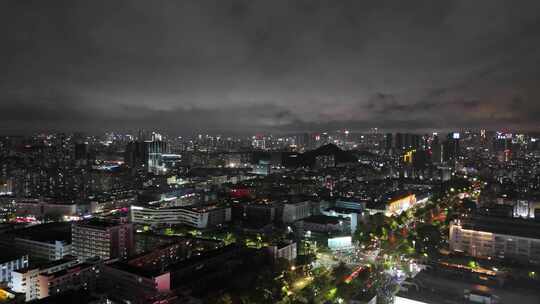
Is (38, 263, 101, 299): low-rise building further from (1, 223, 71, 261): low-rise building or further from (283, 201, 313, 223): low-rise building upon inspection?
(283, 201, 313, 223): low-rise building

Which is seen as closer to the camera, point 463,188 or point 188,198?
point 188,198

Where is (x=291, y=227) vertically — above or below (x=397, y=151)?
below

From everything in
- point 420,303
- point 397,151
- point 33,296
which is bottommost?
point 33,296

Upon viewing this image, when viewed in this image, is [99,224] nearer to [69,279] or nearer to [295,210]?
[69,279]

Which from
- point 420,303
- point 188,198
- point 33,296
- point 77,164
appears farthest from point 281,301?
point 77,164

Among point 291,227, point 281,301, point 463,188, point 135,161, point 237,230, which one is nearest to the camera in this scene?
point 281,301

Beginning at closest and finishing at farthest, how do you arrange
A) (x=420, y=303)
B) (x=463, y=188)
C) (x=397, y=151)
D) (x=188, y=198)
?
1. (x=420, y=303)
2. (x=188, y=198)
3. (x=463, y=188)
4. (x=397, y=151)

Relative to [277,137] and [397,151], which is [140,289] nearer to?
[397,151]

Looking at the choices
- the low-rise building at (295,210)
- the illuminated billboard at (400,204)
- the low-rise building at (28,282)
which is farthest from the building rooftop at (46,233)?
the illuminated billboard at (400,204)

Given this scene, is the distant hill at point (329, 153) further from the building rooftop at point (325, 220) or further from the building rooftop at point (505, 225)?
the building rooftop at point (505, 225)
